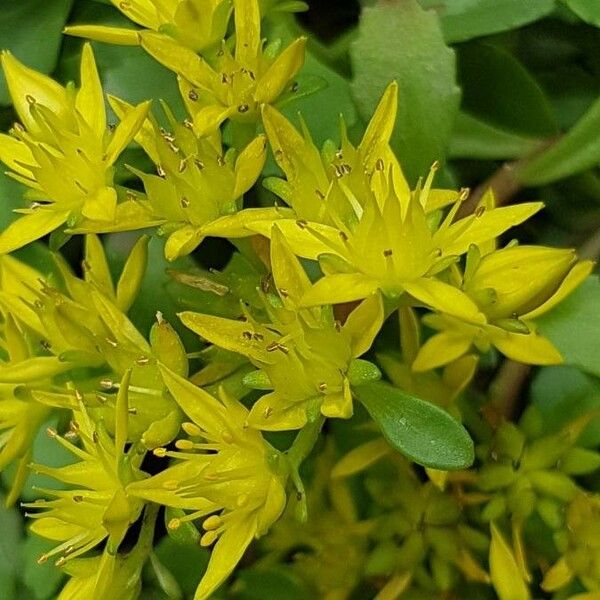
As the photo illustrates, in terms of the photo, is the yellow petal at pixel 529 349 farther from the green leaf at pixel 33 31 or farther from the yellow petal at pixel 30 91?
the green leaf at pixel 33 31

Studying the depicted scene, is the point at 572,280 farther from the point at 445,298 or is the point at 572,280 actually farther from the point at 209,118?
the point at 209,118

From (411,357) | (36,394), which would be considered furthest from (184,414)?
(411,357)

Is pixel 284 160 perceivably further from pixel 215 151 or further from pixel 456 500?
pixel 456 500

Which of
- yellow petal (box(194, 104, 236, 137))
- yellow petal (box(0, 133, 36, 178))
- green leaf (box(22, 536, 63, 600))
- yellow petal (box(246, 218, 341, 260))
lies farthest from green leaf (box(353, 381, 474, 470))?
green leaf (box(22, 536, 63, 600))

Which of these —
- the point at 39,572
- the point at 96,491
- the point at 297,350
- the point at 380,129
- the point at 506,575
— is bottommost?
the point at 39,572

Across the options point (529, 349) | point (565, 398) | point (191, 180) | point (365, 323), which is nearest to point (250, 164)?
point (191, 180)

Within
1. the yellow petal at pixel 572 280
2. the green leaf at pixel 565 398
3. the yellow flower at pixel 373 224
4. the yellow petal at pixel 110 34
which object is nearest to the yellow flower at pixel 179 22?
the yellow petal at pixel 110 34
